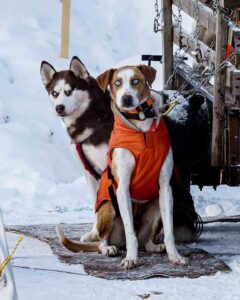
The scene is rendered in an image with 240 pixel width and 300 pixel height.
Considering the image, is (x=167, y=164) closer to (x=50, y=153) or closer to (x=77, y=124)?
(x=77, y=124)

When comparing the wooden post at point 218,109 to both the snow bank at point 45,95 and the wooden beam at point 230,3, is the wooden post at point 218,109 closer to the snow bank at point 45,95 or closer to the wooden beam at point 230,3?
the wooden beam at point 230,3

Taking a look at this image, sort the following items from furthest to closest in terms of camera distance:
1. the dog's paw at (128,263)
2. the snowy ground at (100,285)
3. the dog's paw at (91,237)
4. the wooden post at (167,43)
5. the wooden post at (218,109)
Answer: the wooden post at (167,43) < the wooden post at (218,109) < the dog's paw at (91,237) < the dog's paw at (128,263) < the snowy ground at (100,285)

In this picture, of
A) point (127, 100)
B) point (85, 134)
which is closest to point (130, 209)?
point (127, 100)

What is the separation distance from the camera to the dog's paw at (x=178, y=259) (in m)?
4.62

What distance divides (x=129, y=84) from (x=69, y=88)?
0.82 metres

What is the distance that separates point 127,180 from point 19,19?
13625 mm

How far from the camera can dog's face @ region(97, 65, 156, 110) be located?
188 inches

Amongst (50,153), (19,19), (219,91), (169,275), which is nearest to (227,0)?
(219,91)

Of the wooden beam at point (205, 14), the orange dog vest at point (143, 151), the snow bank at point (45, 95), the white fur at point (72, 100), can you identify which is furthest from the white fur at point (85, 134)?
the snow bank at point (45, 95)

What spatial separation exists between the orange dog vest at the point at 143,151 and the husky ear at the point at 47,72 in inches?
35.6

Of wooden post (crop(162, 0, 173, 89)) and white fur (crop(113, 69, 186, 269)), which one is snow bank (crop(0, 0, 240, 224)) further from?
white fur (crop(113, 69, 186, 269))

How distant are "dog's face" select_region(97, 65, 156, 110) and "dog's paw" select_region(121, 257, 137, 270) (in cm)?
94

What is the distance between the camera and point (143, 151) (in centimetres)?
479

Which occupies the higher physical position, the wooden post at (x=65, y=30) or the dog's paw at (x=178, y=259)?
the wooden post at (x=65, y=30)
